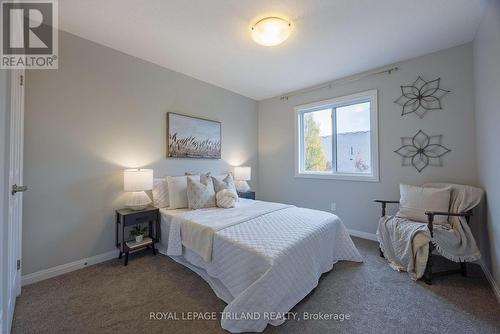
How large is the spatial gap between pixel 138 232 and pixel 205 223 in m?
1.10

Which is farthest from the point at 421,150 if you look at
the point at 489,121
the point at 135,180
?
the point at 135,180

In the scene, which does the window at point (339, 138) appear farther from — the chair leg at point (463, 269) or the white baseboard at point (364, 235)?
the chair leg at point (463, 269)

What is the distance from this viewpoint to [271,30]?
6.67ft

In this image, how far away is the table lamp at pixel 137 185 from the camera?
2.38 meters

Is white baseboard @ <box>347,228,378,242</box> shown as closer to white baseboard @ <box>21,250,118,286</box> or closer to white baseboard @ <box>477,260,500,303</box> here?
white baseboard @ <box>477,260,500,303</box>

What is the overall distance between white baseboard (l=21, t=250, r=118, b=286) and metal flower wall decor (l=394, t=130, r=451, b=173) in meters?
4.06

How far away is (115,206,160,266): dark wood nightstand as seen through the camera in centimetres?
237

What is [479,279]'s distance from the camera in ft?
6.63

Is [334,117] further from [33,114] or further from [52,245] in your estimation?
[52,245]

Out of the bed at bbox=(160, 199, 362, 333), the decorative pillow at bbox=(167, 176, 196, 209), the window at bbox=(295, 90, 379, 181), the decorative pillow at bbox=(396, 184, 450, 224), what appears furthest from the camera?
the window at bbox=(295, 90, 379, 181)

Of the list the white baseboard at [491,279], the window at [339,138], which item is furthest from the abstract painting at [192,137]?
the white baseboard at [491,279]

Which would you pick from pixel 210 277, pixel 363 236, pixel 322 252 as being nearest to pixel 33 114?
pixel 210 277

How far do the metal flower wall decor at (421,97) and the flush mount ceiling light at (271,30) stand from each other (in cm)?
191

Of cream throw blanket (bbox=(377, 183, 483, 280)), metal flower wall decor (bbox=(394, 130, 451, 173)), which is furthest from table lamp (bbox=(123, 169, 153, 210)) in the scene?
metal flower wall decor (bbox=(394, 130, 451, 173))
